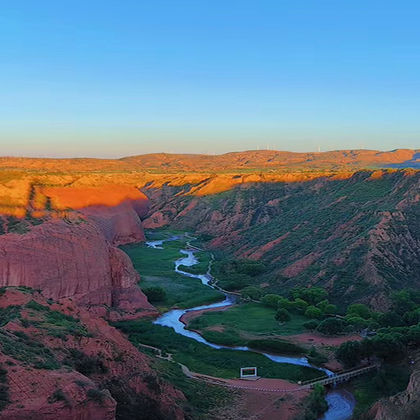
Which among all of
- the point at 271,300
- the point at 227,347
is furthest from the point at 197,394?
the point at 271,300

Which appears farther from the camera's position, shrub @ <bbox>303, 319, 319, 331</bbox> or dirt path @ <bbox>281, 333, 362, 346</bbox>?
shrub @ <bbox>303, 319, 319, 331</bbox>

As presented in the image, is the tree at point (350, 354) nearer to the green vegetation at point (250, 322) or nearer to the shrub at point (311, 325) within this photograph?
the shrub at point (311, 325)

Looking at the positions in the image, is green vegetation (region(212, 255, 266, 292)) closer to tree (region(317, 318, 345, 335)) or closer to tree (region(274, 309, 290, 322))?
tree (region(274, 309, 290, 322))

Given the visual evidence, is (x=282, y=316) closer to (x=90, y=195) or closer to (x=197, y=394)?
(x=197, y=394)

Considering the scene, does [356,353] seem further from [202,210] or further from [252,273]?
[202,210]

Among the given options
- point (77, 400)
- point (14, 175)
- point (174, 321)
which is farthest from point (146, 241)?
point (77, 400)

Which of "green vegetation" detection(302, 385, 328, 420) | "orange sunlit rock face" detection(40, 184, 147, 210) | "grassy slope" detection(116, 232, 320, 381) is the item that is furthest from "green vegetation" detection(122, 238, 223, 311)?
"green vegetation" detection(302, 385, 328, 420)
